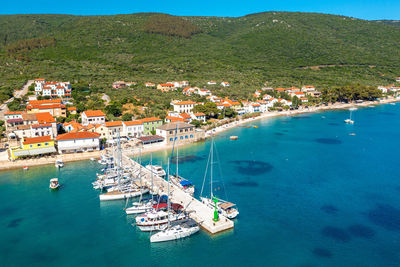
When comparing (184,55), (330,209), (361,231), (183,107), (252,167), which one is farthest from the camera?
(184,55)

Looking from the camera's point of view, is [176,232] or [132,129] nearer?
[176,232]

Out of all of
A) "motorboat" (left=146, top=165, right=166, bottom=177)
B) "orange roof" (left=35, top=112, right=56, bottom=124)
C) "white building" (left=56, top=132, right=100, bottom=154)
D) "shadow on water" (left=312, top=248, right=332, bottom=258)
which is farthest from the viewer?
"orange roof" (left=35, top=112, right=56, bottom=124)

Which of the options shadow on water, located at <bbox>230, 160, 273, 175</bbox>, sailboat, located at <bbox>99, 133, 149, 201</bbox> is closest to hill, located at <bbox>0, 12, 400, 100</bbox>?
shadow on water, located at <bbox>230, 160, 273, 175</bbox>

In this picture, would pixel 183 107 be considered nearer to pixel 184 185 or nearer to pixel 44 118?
pixel 44 118

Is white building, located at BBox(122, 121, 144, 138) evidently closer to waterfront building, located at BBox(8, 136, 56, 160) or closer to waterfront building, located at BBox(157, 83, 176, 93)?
waterfront building, located at BBox(8, 136, 56, 160)

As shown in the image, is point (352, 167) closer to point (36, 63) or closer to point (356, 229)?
point (356, 229)

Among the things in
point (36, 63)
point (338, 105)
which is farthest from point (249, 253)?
point (36, 63)

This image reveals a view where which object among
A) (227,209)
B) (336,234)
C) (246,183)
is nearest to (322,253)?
(336,234)
